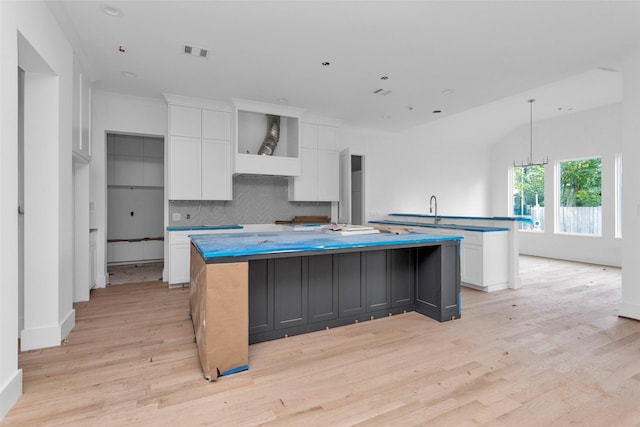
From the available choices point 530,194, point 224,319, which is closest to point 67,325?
point 224,319

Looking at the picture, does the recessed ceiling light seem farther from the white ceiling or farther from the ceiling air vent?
the ceiling air vent

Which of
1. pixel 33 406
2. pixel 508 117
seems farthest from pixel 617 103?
pixel 33 406

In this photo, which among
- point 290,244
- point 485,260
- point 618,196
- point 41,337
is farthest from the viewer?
point 618,196

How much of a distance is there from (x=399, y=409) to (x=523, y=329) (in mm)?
1809

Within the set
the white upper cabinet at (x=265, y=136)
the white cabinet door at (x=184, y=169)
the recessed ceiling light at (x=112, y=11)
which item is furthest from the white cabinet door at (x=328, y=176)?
the recessed ceiling light at (x=112, y=11)

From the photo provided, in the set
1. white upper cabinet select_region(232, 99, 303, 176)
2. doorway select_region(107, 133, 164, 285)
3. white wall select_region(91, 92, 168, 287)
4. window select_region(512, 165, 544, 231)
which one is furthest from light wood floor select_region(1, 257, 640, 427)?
window select_region(512, 165, 544, 231)

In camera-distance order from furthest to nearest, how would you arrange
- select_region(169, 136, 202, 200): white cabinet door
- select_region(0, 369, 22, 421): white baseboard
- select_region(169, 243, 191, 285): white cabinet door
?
select_region(169, 136, 202, 200): white cabinet door, select_region(169, 243, 191, 285): white cabinet door, select_region(0, 369, 22, 421): white baseboard

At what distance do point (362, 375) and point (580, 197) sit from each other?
6850mm

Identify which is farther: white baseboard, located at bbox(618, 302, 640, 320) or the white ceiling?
white baseboard, located at bbox(618, 302, 640, 320)

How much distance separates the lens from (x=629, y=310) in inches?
Result: 128

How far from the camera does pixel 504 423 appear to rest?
165cm

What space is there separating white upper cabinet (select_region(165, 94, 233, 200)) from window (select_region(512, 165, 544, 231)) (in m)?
6.47

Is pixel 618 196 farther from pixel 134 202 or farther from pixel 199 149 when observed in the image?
pixel 134 202

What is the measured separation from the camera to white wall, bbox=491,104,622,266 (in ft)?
19.8
